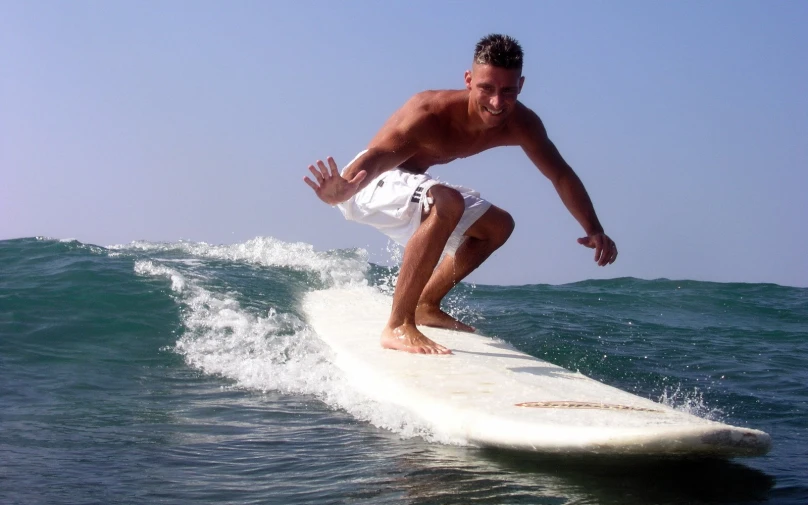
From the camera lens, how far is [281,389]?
423 centimetres

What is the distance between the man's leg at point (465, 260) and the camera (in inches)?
198

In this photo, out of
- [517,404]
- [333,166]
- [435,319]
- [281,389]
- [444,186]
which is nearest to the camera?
[517,404]

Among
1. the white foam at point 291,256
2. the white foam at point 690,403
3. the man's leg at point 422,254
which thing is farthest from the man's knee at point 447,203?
the white foam at point 291,256

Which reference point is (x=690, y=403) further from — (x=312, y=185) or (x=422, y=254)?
(x=312, y=185)

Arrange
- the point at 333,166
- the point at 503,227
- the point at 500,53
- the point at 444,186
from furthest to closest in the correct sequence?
the point at 503,227, the point at 444,186, the point at 500,53, the point at 333,166

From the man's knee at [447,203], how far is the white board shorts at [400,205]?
49 millimetres

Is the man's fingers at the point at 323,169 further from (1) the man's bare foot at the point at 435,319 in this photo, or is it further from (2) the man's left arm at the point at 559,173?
(1) the man's bare foot at the point at 435,319

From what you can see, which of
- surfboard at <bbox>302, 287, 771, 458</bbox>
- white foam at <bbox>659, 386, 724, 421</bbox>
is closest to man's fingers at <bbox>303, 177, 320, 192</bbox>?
surfboard at <bbox>302, 287, 771, 458</bbox>

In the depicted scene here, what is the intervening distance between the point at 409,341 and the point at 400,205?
0.80m

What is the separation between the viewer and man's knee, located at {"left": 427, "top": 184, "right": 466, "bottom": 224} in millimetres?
4531

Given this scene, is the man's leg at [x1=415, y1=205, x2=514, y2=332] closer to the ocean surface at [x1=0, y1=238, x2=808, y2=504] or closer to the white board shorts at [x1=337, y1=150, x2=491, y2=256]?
the white board shorts at [x1=337, y1=150, x2=491, y2=256]

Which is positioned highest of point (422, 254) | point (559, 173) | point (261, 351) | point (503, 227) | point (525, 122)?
point (525, 122)

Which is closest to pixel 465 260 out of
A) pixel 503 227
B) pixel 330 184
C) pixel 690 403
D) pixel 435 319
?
pixel 503 227

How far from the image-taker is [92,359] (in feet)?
16.0
